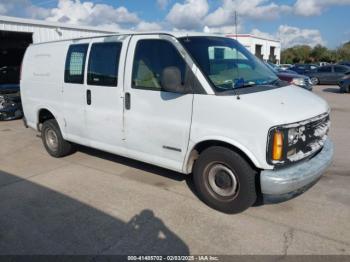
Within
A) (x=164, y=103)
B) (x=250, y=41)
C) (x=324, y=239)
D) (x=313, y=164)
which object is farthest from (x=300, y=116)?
(x=250, y=41)

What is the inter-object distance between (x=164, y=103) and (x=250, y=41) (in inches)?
1784

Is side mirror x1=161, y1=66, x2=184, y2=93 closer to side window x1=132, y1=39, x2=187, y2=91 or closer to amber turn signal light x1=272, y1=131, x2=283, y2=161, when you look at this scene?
side window x1=132, y1=39, x2=187, y2=91

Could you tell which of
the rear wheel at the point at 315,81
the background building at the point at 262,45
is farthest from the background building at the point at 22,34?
the background building at the point at 262,45

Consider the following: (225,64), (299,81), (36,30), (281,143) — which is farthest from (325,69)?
(281,143)

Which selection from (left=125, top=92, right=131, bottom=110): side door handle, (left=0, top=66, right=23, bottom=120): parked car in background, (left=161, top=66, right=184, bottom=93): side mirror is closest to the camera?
(left=161, top=66, right=184, bottom=93): side mirror

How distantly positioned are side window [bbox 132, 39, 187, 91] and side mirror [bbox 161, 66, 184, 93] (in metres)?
0.14

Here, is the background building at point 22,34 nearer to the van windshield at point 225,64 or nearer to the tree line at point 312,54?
the van windshield at point 225,64

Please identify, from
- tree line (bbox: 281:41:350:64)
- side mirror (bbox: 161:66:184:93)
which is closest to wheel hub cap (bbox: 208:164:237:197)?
side mirror (bbox: 161:66:184:93)

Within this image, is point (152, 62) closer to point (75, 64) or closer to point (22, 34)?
point (75, 64)

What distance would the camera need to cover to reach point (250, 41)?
1839 inches

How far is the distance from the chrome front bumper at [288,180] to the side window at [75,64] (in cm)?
337

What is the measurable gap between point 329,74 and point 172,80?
23434mm

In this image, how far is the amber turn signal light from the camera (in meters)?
3.54

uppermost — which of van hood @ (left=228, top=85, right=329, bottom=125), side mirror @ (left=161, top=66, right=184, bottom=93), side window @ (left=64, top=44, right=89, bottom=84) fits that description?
side window @ (left=64, top=44, right=89, bottom=84)
